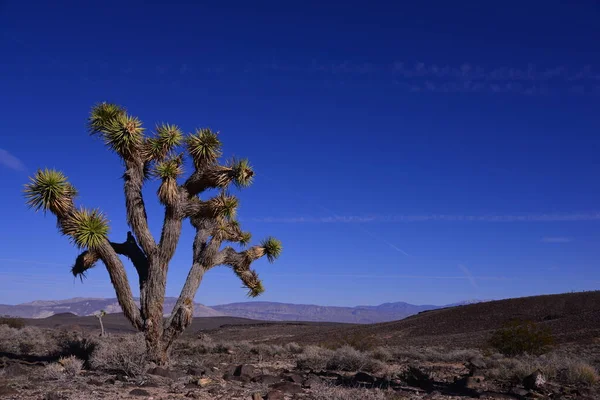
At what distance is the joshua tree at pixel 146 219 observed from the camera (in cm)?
1497

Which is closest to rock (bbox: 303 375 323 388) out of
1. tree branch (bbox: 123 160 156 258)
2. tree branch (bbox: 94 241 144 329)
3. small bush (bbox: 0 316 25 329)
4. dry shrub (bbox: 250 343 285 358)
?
tree branch (bbox: 94 241 144 329)

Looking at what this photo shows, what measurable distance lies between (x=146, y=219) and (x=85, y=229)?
1.84 metres

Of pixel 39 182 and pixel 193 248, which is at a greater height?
pixel 39 182

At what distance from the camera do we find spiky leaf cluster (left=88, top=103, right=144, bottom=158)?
1551 cm

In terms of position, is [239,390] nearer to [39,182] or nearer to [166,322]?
[166,322]

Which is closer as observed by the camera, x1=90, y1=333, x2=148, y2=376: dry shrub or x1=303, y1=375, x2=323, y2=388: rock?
x1=303, y1=375, x2=323, y2=388: rock

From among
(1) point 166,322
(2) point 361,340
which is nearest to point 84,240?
(1) point 166,322

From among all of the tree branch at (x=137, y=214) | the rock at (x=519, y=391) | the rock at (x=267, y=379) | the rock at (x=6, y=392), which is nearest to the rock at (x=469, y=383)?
the rock at (x=519, y=391)

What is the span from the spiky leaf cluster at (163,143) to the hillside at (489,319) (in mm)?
Answer: 25530

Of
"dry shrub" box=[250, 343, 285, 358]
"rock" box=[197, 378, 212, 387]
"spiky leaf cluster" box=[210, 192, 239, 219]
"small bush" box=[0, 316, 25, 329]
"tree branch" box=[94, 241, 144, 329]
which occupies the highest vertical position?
"spiky leaf cluster" box=[210, 192, 239, 219]

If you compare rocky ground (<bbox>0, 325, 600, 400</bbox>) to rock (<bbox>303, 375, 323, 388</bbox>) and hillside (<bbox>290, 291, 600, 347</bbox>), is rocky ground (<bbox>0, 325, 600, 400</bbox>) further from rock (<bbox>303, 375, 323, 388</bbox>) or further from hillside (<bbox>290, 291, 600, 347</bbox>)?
hillside (<bbox>290, 291, 600, 347</bbox>)

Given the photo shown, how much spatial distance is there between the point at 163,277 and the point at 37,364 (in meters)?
5.09

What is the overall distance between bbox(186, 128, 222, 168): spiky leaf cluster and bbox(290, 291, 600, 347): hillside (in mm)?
24727

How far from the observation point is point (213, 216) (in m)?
16.3
